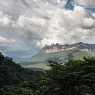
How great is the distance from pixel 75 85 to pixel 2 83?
88.2 m

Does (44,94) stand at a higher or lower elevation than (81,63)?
lower

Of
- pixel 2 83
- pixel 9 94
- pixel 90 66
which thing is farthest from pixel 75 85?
pixel 2 83

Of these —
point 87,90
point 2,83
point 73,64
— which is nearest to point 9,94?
point 73,64

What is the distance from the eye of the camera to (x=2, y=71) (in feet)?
421

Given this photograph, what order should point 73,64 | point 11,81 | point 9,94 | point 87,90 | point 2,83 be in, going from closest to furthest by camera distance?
point 87,90, point 73,64, point 9,94, point 2,83, point 11,81

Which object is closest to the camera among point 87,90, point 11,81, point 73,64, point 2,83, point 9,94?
point 87,90

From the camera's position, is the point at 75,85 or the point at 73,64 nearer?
the point at 75,85

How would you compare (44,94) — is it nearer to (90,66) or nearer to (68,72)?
(68,72)

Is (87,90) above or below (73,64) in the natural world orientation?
below

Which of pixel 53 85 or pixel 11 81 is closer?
pixel 53 85

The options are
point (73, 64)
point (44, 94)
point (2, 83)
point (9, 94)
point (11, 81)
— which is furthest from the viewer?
point (11, 81)

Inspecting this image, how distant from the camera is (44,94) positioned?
38.6 metres

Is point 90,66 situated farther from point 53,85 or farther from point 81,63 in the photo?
point 53,85

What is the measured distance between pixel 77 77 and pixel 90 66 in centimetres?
329
